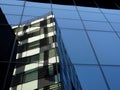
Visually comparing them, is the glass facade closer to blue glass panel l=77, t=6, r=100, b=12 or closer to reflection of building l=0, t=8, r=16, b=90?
blue glass panel l=77, t=6, r=100, b=12

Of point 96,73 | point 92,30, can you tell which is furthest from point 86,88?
point 92,30

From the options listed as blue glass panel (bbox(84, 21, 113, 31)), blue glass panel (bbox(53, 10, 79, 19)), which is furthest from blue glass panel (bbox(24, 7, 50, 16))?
blue glass panel (bbox(84, 21, 113, 31))

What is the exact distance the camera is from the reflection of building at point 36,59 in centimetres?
990

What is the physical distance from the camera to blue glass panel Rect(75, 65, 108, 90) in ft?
35.2

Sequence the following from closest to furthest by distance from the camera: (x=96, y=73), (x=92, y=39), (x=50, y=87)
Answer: (x=50, y=87) < (x=96, y=73) < (x=92, y=39)

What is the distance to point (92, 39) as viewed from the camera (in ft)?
44.8

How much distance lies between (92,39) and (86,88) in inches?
147

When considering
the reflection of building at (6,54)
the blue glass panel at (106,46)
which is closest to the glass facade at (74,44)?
the blue glass panel at (106,46)

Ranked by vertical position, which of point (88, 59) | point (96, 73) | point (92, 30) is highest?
point (92, 30)

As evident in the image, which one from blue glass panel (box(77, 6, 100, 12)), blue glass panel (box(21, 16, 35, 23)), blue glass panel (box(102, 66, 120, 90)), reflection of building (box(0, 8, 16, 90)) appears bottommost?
blue glass panel (box(102, 66, 120, 90))

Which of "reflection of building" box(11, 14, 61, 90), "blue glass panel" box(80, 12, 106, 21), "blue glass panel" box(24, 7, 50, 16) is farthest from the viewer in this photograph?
"blue glass panel" box(80, 12, 106, 21)

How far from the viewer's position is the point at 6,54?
11.1 metres

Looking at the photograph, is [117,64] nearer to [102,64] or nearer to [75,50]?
[102,64]

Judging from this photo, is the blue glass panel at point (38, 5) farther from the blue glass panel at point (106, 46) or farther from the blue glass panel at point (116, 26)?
the blue glass panel at point (116, 26)
